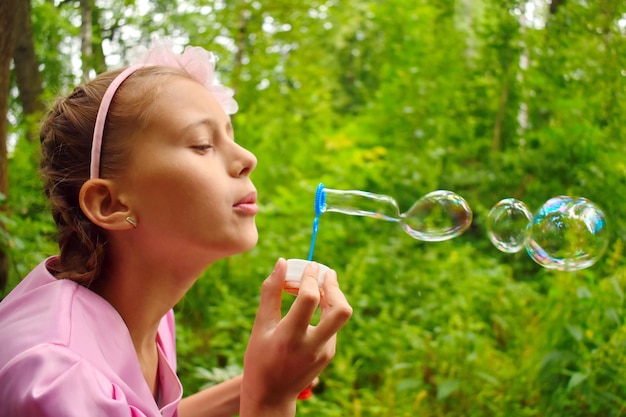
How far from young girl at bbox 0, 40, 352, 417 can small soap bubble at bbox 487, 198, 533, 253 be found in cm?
69

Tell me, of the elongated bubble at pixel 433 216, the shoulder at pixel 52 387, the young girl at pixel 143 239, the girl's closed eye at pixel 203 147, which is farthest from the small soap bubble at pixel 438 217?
the shoulder at pixel 52 387

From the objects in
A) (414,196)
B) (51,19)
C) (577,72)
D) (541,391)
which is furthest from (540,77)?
(51,19)

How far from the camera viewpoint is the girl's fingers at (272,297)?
108 cm

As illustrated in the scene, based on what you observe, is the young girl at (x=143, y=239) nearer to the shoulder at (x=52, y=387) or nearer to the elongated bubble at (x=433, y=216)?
the shoulder at (x=52, y=387)

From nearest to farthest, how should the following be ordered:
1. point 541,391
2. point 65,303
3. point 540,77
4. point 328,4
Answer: point 65,303, point 541,391, point 540,77, point 328,4

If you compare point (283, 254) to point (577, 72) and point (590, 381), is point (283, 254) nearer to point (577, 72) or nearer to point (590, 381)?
point (590, 381)

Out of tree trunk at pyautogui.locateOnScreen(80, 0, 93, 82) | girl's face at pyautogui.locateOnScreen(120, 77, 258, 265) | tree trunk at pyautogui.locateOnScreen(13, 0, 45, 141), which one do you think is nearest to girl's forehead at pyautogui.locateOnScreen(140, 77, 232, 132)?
girl's face at pyautogui.locateOnScreen(120, 77, 258, 265)

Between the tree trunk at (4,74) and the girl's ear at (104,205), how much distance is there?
99 cm

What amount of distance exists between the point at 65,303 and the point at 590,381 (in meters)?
1.52

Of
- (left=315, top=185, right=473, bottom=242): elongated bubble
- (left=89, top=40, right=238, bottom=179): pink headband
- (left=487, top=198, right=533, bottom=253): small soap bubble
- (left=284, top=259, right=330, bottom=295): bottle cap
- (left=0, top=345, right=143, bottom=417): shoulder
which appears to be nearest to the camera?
(left=0, top=345, right=143, bottom=417): shoulder

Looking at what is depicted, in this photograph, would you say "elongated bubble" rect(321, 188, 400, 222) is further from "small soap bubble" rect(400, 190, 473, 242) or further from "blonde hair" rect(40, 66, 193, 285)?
"blonde hair" rect(40, 66, 193, 285)

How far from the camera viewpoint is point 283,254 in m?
3.03

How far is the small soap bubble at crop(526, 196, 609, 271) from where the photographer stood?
1581 millimetres

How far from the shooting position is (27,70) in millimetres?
2447
